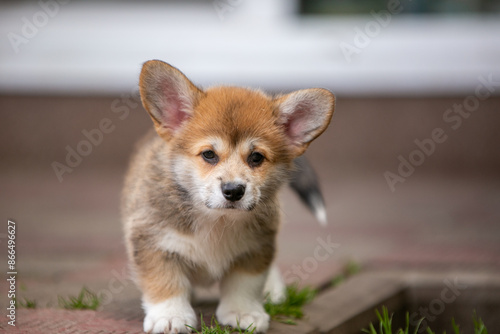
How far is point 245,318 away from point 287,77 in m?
6.09

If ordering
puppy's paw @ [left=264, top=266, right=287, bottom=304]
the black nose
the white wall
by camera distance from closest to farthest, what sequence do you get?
1. the black nose
2. puppy's paw @ [left=264, top=266, right=287, bottom=304]
3. the white wall

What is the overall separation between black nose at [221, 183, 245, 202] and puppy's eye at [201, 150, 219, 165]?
23 centimetres

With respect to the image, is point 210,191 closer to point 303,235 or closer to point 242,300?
point 242,300

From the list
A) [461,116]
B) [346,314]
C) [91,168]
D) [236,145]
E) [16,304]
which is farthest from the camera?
[91,168]

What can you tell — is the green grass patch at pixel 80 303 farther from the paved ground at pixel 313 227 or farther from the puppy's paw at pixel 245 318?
the puppy's paw at pixel 245 318

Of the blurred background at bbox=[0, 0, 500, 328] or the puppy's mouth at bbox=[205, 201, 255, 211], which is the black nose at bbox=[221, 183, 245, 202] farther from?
the blurred background at bbox=[0, 0, 500, 328]

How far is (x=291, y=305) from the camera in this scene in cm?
377

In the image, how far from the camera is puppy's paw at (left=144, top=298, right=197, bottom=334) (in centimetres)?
299

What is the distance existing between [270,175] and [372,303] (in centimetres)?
127

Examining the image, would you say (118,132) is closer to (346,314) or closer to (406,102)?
(406,102)

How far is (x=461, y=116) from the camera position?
8.41m

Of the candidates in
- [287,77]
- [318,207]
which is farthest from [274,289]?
[287,77]

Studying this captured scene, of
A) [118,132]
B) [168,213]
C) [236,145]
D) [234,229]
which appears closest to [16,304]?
[168,213]

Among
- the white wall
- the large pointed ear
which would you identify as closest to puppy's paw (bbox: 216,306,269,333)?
the large pointed ear
